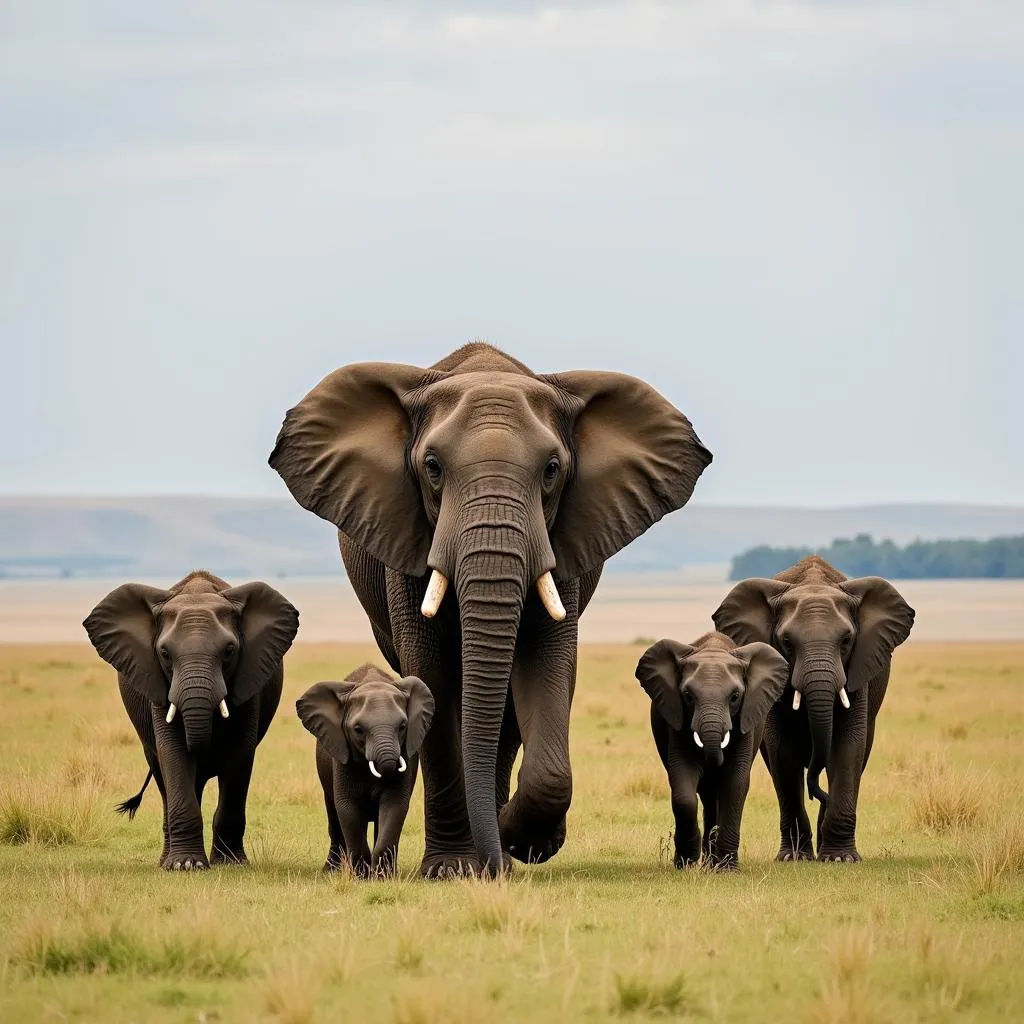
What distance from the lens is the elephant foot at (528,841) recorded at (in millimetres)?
14039

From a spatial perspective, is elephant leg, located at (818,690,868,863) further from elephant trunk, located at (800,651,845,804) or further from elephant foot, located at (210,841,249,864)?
elephant foot, located at (210,841,249,864)

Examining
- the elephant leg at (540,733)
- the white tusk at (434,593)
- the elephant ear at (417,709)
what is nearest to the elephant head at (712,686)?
the elephant leg at (540,733)

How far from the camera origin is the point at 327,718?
14672mm

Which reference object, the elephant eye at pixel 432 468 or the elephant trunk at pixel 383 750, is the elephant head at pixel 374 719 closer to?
the elephant trunk at pixel 383 750

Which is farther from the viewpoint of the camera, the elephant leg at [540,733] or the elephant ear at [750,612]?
the elephant ear at [750,612]

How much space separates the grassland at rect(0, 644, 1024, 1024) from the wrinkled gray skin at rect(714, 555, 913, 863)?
463mm

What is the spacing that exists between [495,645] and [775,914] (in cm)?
232

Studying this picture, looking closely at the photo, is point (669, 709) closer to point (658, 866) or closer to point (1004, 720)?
point (658, 866)

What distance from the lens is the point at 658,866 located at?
15.3 m

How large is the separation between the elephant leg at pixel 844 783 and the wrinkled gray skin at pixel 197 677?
13.3ft

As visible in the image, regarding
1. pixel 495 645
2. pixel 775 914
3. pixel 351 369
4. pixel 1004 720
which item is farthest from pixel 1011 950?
pixel 1004 720

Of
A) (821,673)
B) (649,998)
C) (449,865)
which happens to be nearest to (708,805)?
(821,673)

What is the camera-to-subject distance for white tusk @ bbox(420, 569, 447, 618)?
13.4 metres

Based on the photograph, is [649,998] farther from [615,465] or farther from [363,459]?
[363,459]
